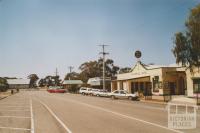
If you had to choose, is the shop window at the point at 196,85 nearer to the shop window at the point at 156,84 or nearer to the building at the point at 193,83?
the building at the point at 193,83

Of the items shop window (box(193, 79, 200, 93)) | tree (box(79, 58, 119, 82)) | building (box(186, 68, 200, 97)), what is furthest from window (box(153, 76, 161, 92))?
tree (box(79, 58, 119, 82))

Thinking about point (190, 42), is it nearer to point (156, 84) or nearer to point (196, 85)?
point (196, 85)

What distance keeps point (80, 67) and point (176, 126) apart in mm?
111903


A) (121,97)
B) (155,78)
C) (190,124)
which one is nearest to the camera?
(190,124)

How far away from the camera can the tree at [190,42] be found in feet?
101

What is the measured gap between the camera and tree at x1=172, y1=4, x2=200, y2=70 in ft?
101

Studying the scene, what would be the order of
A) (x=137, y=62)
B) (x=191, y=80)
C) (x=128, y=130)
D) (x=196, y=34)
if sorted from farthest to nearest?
(x=137, y=62) < (x=191, y=80) < (x=196, y=34) < (x=128, y=130)

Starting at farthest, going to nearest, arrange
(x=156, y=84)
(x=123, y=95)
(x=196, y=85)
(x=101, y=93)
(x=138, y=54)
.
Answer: (x=101, y=93), (x=138, y=54), (x=156, y=84), (x=123, y=95), (x=196, y=85)

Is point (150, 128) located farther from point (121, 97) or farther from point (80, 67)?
point (80, 67)

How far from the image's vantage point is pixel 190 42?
32.4m

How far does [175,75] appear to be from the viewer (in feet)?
165

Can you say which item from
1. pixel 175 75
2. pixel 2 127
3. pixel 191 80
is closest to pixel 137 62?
pixel 175 75

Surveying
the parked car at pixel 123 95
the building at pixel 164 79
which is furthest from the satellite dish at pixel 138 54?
the parked car at pixel 123 95

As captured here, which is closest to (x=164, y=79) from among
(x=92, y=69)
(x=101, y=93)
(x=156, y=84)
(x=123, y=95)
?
(x=156, y=84)
